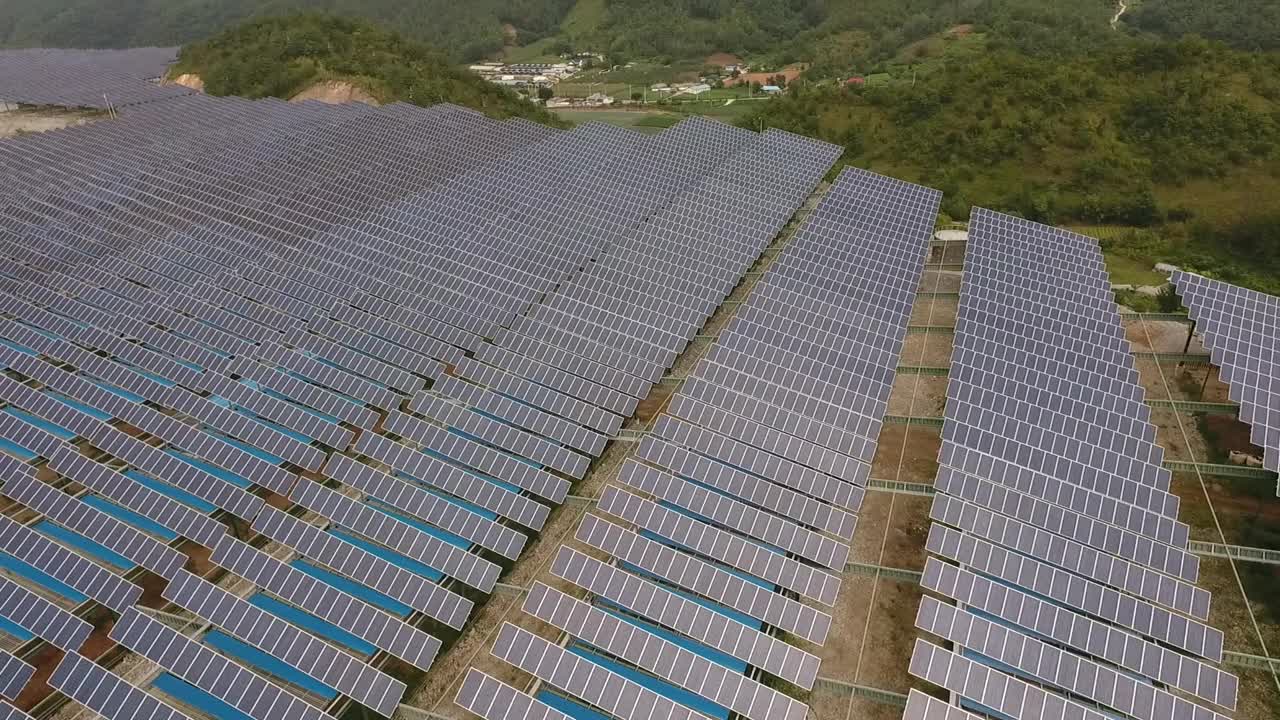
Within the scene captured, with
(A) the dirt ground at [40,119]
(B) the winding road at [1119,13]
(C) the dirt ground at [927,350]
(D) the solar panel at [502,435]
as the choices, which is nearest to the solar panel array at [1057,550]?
(C) the dirt ground at [927,350]

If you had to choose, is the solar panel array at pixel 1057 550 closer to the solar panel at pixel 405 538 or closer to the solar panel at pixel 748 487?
the solar panel at pixel 748 487

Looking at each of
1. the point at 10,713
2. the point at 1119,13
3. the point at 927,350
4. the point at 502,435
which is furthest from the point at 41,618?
the point at 1119,13

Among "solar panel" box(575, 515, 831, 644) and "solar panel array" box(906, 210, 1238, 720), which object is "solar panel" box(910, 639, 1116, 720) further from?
"solar panel" box(575, 515, 831, 644)

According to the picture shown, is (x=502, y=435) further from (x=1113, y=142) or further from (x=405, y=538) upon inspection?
(x=1113, y=142)

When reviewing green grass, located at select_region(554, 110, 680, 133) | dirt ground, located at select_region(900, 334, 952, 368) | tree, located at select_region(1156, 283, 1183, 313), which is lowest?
green grass, located at select_region(554, 110, 680, 133)

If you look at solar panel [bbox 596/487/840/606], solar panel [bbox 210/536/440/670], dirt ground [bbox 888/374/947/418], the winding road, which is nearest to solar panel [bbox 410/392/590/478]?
solar panel [bbox 596/487/840/606]

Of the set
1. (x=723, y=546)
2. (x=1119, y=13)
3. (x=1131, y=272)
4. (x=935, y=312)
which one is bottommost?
(x=1131, y=272)
